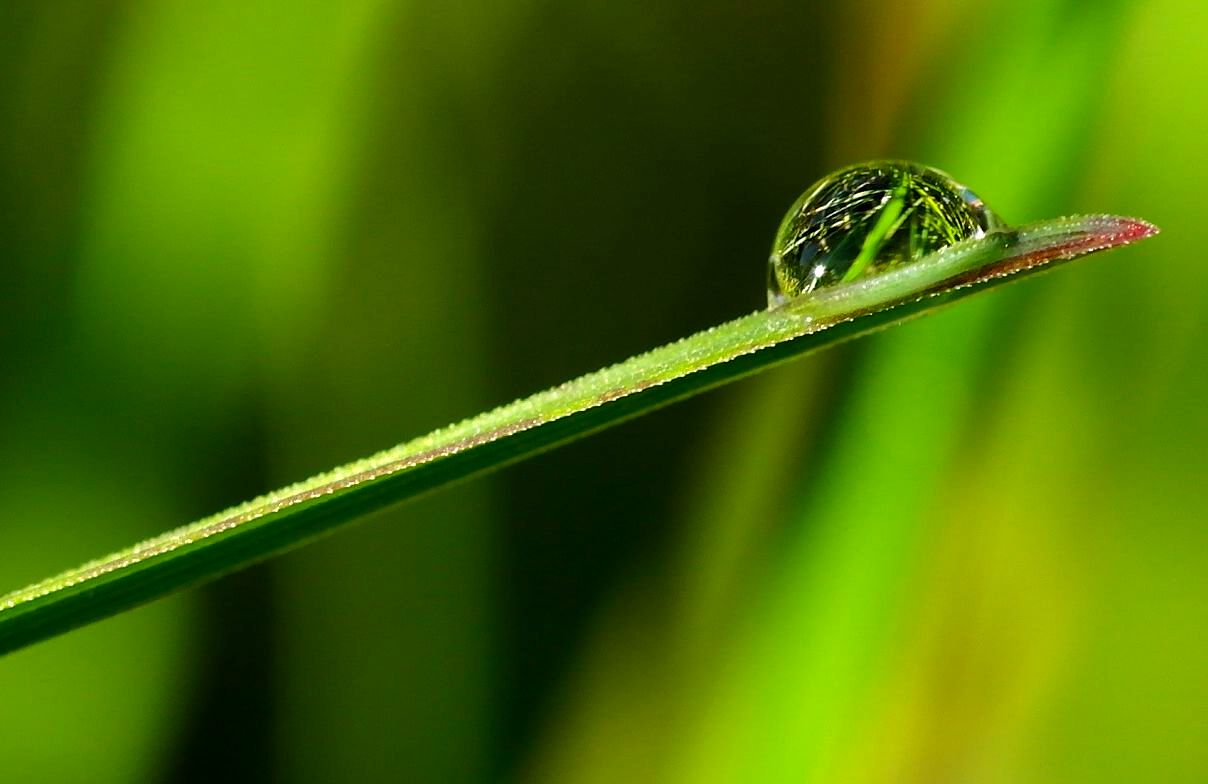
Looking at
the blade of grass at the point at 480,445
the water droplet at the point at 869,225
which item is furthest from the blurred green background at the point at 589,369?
the blade of grass at the point at 480,445

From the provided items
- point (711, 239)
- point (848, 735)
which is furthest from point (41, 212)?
point (848, 735)

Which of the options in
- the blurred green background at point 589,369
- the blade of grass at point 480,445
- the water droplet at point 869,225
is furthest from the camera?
the blurred green background at point 589,369

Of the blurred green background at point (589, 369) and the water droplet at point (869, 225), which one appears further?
the blurred green background at point (589, 369)

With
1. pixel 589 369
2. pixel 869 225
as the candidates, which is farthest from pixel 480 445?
pixel 589 369

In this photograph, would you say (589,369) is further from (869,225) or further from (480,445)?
(480,445)

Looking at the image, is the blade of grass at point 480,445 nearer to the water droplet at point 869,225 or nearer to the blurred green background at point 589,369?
the water droplet at point 869,225
